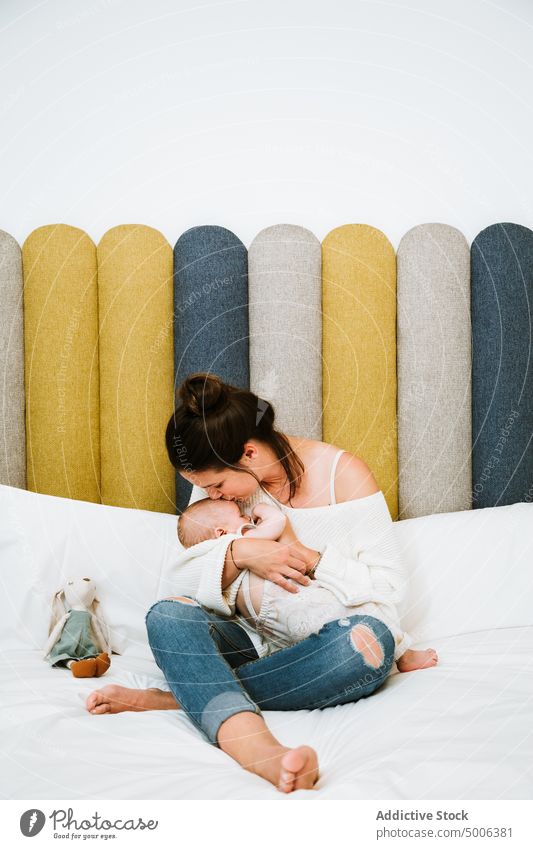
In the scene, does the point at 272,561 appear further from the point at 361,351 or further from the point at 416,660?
the point at 361,351

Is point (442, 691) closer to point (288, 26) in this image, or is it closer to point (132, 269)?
point (132, 269)

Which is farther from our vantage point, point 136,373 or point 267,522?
point 136,373

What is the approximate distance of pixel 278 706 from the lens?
0.85m

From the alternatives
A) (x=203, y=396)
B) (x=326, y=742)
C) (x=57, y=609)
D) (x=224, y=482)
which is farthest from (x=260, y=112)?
(x=326, y=742)

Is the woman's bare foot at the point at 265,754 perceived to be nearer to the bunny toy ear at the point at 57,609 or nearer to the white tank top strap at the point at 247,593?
the white tank top strap at the point at 247,593

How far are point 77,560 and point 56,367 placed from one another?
41cm

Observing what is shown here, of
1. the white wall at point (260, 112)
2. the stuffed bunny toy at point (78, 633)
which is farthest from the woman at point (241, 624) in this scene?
the white wall at point (260, 112)

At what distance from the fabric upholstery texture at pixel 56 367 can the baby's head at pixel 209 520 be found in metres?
0.37

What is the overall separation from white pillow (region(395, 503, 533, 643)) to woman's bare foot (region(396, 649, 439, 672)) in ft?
0.27

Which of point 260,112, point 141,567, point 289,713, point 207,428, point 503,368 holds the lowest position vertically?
point 289,713

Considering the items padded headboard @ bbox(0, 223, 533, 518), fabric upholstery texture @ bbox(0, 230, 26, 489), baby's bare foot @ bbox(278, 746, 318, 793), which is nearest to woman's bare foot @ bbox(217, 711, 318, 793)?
baby's bare foot @ bbox(278, 746, 318, 793)

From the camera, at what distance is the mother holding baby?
2.48 ft

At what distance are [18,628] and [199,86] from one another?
3.33ft

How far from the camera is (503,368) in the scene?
Result: 1.33 metres
